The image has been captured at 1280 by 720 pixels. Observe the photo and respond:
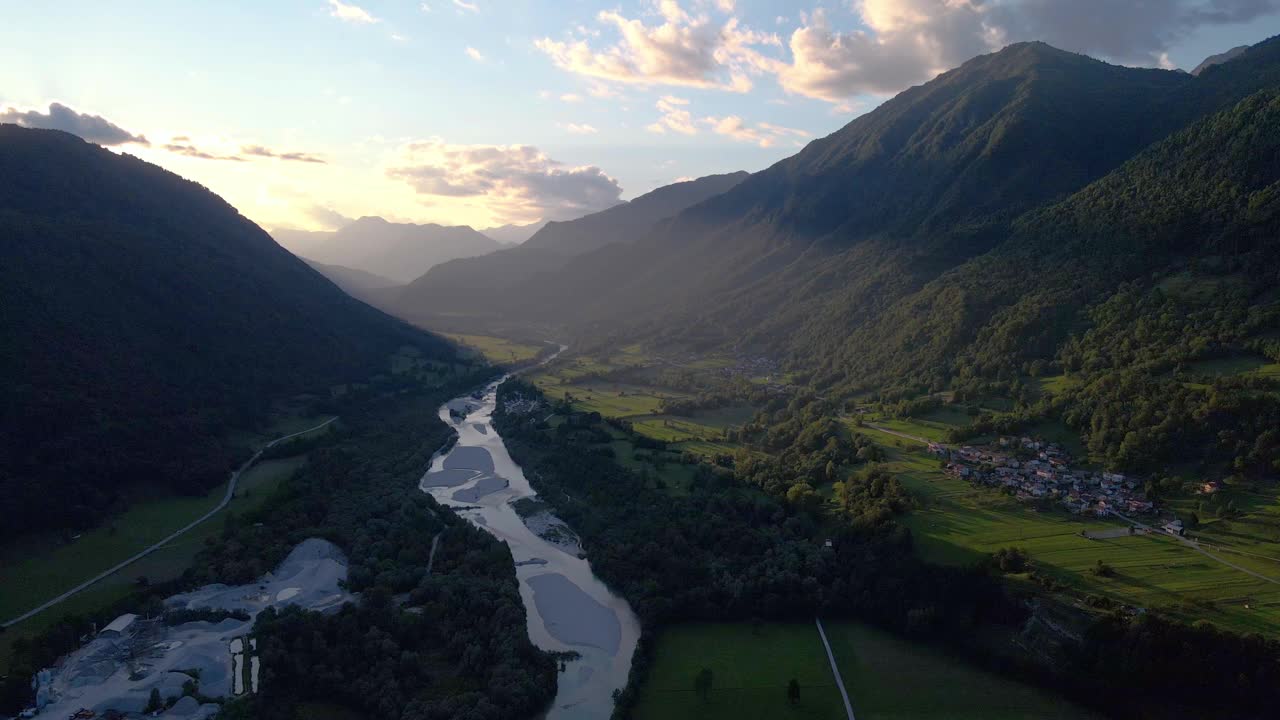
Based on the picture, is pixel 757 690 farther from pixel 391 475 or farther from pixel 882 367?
pixel 882 367

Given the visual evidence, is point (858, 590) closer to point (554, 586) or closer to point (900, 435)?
point (554, 586)

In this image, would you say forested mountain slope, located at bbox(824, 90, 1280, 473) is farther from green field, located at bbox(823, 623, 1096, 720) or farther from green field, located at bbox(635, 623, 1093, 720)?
green field, located at bbox(635, 623, 1093, 720)

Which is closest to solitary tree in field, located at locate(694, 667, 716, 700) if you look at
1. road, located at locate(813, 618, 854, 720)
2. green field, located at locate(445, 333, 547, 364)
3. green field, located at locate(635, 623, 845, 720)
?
green field, located at locate(635, 623, 845, 720)

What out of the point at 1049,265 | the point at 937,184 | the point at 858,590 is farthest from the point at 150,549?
the point at 937,184

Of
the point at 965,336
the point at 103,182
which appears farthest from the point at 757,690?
the point at 103,182

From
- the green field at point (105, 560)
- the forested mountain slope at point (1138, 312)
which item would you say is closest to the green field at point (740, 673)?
the forested mountain slope at point (1138, 312)

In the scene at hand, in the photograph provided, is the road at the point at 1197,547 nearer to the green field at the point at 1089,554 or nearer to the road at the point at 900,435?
the green field at the point at 1089,554
